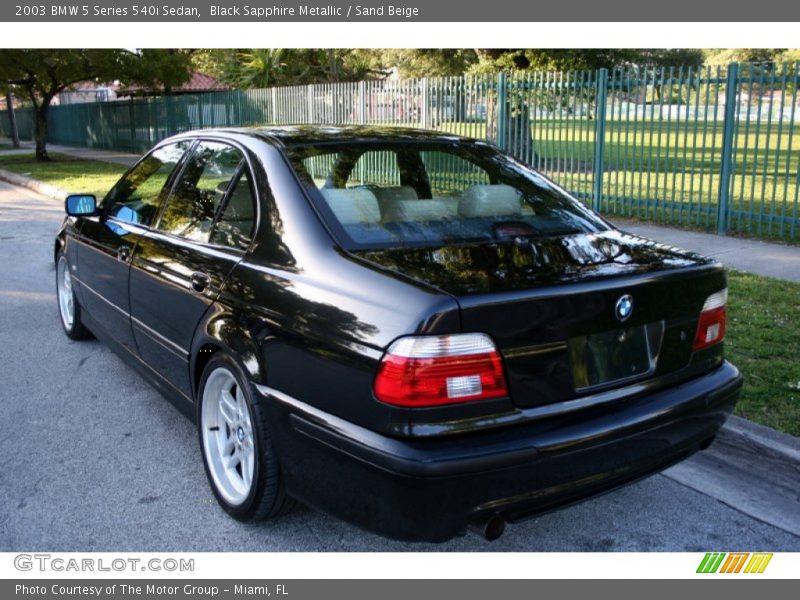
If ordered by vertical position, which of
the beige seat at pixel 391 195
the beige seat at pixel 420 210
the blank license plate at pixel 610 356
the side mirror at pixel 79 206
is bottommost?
the blank license plate at pixel 610 356

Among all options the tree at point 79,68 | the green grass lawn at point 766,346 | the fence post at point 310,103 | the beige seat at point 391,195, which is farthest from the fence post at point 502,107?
the tree at point 79,68

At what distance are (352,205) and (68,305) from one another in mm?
3572

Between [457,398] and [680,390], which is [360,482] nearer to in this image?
[457,398]

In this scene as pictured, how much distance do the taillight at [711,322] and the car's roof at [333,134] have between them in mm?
1584

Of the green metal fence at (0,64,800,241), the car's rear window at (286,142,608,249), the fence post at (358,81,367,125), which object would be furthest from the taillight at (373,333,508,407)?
the fence post at (358,81,367,125)

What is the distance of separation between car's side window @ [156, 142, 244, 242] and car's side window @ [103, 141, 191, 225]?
0.21 metres

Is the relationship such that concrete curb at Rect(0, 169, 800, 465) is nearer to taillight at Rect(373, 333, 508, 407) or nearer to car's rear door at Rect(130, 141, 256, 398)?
taillight at Rect(373, 333, 508, 407)

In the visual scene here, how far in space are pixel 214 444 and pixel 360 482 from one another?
1.16m

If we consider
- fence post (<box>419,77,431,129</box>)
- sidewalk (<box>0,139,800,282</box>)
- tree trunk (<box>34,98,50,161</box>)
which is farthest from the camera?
tree trunk (<box>34,98,50,161</box>)

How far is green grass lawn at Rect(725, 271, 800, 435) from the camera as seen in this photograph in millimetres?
4180

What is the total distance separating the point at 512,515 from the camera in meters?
2.60

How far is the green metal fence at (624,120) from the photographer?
999cm

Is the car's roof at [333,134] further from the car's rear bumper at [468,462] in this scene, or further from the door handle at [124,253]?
the car's rear bumper at [468,462]

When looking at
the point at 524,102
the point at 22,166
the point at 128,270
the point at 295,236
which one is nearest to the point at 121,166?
the point at 22,166
